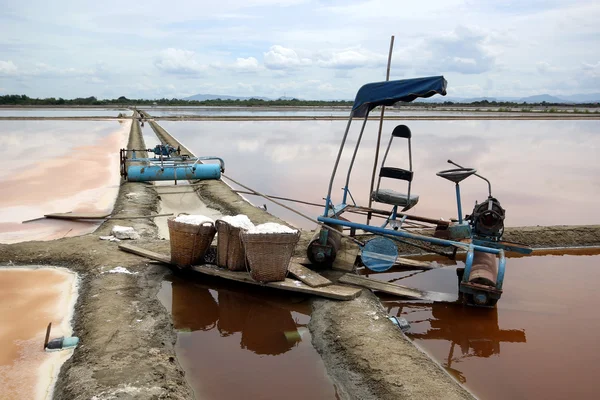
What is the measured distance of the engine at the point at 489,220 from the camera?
6.01 metres

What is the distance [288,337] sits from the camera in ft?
16.1

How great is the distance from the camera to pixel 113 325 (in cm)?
456

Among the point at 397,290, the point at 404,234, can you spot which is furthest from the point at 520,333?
the point at 404,234

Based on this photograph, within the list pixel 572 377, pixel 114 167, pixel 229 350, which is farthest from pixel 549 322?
pixel 114 167

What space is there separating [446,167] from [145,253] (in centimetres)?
1284

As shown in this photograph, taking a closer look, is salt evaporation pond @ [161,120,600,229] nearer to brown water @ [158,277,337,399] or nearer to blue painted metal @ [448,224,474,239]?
blue painted metal @ [448,224,474,239]

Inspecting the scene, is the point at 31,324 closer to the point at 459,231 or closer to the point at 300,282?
the point at 300,282

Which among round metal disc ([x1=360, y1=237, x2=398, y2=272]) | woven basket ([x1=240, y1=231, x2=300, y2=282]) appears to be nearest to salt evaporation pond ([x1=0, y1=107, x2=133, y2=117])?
woven basket ([x1=240, y1=231, x2=300, y2=282])

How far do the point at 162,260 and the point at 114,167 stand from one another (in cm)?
1136

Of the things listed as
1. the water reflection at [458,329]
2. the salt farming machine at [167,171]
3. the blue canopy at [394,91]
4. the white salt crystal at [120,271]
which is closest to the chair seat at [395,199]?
the blue canopy at [394,91]

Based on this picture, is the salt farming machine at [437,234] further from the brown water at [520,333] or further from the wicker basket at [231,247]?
the wicker basket at [231,247]

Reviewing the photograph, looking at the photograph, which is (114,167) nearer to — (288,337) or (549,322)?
(288,337)

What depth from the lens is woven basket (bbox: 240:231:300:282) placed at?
5418 millimetres

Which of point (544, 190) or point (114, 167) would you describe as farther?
point (114, 167)
